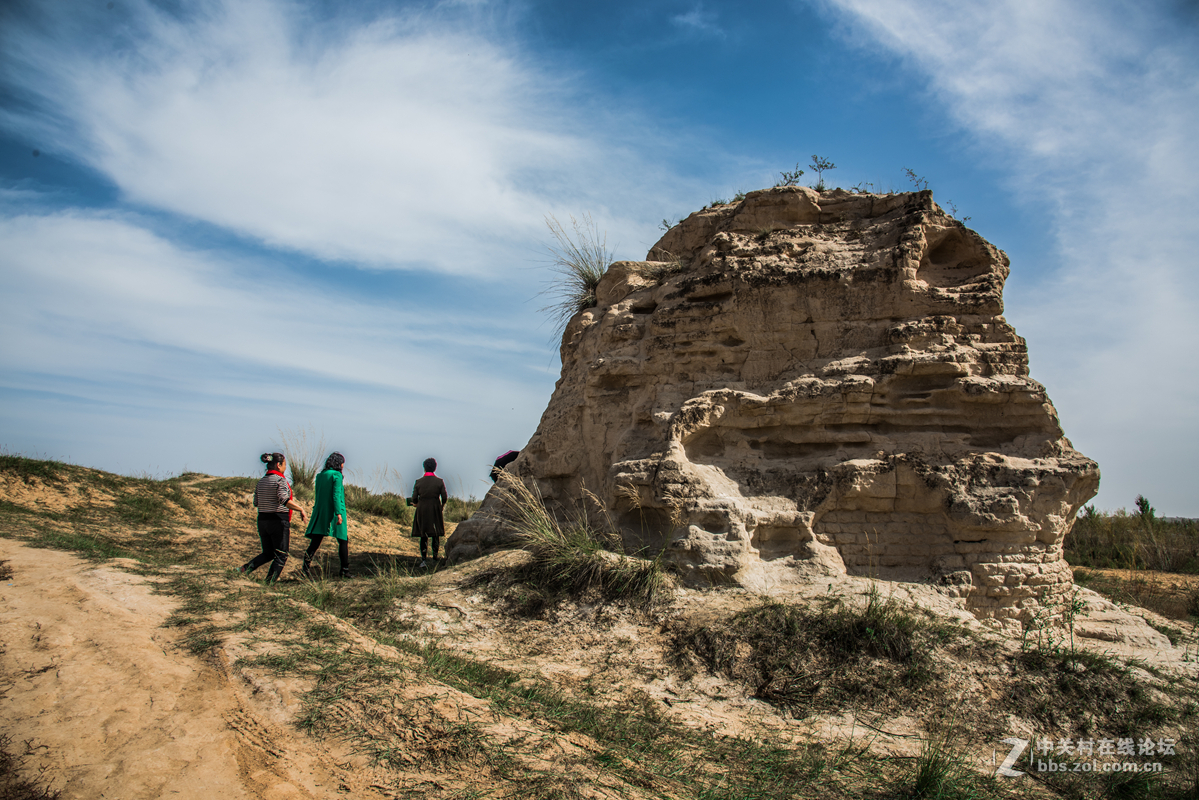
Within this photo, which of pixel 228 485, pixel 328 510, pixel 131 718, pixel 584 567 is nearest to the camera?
pixel 131 718

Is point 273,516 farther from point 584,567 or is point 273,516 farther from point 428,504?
point 584,567

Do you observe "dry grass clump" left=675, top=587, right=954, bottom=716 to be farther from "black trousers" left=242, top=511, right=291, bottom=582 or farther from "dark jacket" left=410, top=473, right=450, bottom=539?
"dark jacket" left=410, top=473, right=450, bottom=539

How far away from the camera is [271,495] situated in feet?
21.6

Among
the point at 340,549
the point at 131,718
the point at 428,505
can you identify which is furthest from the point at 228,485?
the point at 131,718

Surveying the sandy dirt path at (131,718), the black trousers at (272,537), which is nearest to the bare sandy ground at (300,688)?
the sandy dirt path at (131,718)

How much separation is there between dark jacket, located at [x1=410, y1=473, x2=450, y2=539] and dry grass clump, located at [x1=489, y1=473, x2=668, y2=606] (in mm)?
1978

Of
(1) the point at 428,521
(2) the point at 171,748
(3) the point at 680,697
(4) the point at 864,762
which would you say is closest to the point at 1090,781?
(4) the point at 864,762

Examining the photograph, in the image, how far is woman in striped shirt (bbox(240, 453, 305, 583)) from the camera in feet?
21.6

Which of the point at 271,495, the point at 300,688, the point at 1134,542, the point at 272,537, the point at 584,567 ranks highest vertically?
the point at 1134,542

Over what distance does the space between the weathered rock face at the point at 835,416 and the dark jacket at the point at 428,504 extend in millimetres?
920

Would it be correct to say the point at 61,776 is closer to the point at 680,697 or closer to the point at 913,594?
the point at 680,697

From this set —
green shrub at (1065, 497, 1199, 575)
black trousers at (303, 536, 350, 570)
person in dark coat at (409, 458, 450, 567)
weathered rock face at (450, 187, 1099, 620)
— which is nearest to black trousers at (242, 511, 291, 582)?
black trousers at (303, 536, 350, 570)

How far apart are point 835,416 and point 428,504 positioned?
16.8 ft

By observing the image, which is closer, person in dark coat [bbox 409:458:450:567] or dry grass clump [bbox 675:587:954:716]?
dry grass clump [bbox 675:587:954:716]
